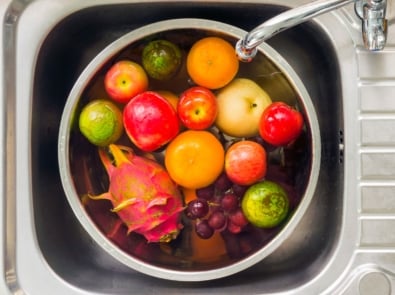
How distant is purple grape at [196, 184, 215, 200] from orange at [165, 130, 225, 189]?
1 cm

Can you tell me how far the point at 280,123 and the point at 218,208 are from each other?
0.15 meters

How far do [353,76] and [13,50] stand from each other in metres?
0.44

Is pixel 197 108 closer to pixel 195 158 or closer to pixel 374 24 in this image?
pixel 195 158

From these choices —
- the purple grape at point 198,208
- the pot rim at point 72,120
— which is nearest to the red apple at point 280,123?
the pot rim at point 72,120

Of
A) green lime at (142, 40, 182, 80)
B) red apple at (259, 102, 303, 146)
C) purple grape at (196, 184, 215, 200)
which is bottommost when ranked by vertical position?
purple grape at (196, 184, 215, 200)

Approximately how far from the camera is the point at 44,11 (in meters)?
0.75

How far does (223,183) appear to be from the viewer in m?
0.77

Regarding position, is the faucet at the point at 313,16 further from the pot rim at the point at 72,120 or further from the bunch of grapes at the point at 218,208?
the bunch of grapes at the point at 218,208

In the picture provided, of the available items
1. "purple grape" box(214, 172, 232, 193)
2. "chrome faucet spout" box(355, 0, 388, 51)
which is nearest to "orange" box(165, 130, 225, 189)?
"purple grape" box(214, 172, 232, 193)

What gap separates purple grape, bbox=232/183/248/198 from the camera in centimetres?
77

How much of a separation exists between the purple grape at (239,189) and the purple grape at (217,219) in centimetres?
4

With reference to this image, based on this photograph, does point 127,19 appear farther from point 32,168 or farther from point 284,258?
point 284,258

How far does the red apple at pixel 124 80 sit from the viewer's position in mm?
765

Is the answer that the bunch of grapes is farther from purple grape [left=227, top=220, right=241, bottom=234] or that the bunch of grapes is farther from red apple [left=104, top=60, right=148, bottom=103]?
red apple [left=104, top=60, right=148, bottom=103]
